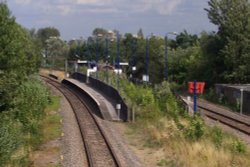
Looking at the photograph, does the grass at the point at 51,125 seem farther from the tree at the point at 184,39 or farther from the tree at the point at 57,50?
the tree at the point at 57,50

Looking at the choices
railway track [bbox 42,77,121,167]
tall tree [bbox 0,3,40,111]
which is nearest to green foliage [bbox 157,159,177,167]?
railway track [bbox 42,77,121,167]

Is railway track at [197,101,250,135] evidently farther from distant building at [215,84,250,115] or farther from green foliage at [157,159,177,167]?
green foliage at [157,159,177,167]

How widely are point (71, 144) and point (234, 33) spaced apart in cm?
4462

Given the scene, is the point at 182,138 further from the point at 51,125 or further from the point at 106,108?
the point at 106,108

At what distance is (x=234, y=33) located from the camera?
223 ft

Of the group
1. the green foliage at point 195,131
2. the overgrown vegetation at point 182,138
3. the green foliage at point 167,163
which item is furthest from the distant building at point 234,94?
the green foliage at point 167,163

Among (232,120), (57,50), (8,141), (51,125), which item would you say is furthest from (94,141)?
(57,50)

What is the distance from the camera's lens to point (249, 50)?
220ft

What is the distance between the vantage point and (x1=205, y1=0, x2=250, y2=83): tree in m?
66.9

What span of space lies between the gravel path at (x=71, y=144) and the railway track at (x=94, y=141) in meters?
0.31

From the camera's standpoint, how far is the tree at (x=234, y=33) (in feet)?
220

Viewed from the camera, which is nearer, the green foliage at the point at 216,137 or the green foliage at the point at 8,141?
the green foliage at the point at 8,141

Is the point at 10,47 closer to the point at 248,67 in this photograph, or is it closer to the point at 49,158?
the point at 49,158

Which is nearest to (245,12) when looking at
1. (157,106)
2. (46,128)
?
(157,106)
